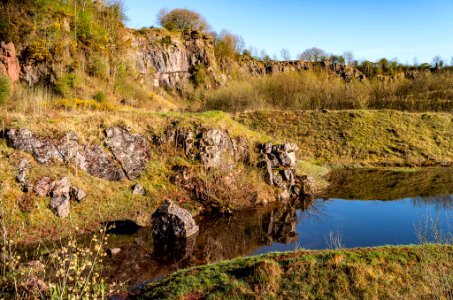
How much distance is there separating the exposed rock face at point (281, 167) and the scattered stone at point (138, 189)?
826 centimetres

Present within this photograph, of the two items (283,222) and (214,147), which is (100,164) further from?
(283,222)

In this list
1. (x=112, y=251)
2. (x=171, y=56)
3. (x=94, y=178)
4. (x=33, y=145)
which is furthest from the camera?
(x=171, y=56)

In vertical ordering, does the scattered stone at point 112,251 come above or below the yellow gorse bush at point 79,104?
below

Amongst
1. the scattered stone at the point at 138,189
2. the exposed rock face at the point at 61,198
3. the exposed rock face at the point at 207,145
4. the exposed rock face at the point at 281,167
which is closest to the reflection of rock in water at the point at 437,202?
the exposed rock face at the point at 281,167

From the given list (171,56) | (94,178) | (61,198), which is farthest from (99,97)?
(171,56)

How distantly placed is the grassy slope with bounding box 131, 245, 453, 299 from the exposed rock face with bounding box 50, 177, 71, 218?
6.96 m

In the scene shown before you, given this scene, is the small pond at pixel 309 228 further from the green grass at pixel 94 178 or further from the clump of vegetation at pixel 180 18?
the clump of vegetation at pixel 180 18

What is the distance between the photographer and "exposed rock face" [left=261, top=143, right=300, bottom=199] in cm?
2384

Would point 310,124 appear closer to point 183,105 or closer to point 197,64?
point 183,105

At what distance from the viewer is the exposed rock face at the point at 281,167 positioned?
23.8 m

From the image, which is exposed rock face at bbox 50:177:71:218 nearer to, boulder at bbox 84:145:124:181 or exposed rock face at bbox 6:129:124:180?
exposed rock face at bbox 6:129:124:180

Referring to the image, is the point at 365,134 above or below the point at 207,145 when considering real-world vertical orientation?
below

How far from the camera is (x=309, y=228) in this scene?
1858cm

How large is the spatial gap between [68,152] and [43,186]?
2668 millimetres
